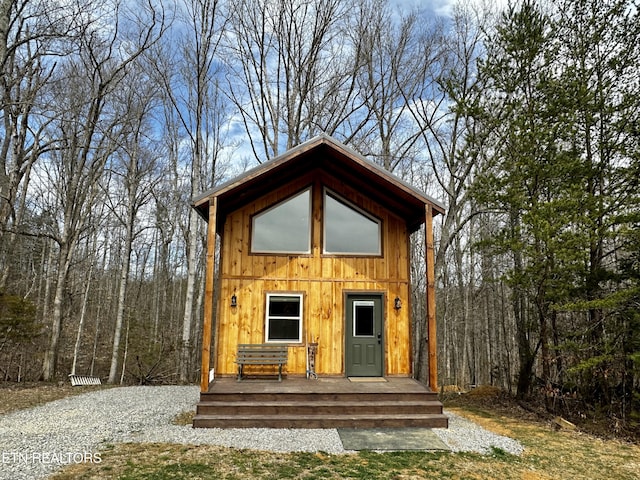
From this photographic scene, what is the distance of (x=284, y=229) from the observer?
29.9ft

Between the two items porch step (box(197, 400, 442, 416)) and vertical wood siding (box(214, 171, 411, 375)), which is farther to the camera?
vertical wood siding (box(214, 171, 411, 375))

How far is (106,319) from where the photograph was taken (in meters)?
21.1

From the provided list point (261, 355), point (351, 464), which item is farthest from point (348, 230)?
point (351, 464)

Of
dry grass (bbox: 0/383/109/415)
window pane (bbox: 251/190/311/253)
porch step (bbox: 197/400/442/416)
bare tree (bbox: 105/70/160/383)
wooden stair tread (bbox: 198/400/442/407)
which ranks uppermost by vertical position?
bare tree (bbox: 105/70/160/383)

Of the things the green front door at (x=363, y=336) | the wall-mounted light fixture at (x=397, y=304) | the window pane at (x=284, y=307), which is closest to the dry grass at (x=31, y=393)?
the window pane at (x=284, y=307)

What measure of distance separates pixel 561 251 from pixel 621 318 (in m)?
1.77

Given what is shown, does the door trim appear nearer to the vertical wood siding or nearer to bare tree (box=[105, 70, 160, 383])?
the vertical wood siding

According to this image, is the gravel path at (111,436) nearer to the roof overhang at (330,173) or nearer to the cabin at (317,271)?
the cabin at (317,271)

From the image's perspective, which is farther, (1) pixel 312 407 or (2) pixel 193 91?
(2) pixel 193 91

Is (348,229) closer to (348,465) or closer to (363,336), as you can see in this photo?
(363,336)

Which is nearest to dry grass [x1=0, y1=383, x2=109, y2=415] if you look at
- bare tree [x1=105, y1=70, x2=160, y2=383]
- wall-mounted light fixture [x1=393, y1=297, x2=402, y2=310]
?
bare tree [x1=105, y1=70, x2=160, y2=383]

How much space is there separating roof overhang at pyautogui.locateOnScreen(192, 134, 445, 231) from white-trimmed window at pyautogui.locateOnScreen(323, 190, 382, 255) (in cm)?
50

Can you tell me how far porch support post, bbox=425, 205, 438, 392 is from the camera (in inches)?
293

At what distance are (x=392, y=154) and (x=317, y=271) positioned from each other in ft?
28.4
